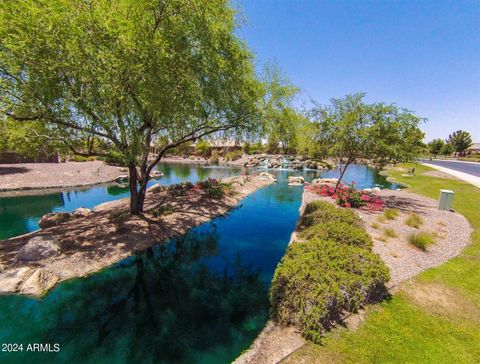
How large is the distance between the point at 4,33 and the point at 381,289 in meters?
13.5

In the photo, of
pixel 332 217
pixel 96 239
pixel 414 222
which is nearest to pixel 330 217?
pixel 332 217

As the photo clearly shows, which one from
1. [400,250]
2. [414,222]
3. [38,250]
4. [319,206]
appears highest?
[319,206]

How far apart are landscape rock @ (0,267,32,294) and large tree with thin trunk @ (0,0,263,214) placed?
487 cm

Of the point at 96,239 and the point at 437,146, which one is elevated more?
the point at 437,146

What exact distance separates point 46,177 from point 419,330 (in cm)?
3298

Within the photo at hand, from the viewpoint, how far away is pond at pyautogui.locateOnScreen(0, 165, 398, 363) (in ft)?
17.3

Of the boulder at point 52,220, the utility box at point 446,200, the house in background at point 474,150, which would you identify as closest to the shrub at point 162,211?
the boulder at point 52,220

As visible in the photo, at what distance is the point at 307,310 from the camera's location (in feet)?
17.4

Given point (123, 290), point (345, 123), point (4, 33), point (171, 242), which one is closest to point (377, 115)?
point (345, 123)

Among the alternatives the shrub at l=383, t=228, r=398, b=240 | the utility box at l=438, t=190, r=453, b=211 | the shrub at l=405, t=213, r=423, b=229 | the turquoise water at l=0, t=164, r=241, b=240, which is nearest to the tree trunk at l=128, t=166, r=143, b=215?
the turquoise water at l=0, t=164, r=241, b=240

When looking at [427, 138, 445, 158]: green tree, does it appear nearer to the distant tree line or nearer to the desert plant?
the distant tree line

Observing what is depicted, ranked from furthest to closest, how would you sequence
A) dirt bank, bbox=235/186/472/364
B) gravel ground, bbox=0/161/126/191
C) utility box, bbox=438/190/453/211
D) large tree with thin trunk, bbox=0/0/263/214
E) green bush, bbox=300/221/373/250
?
gravel ground, bbox=0/161/126/191 → utility box, bbox=438/190/453/211 → green bush, bbox=300/221/373/250 → large tree with thin trunk, bbox=0/0/263/214 → dirt bank, bbox=235/186/472/364

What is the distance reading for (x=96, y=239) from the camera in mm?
10289

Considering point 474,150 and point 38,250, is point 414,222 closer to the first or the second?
point 38,250
